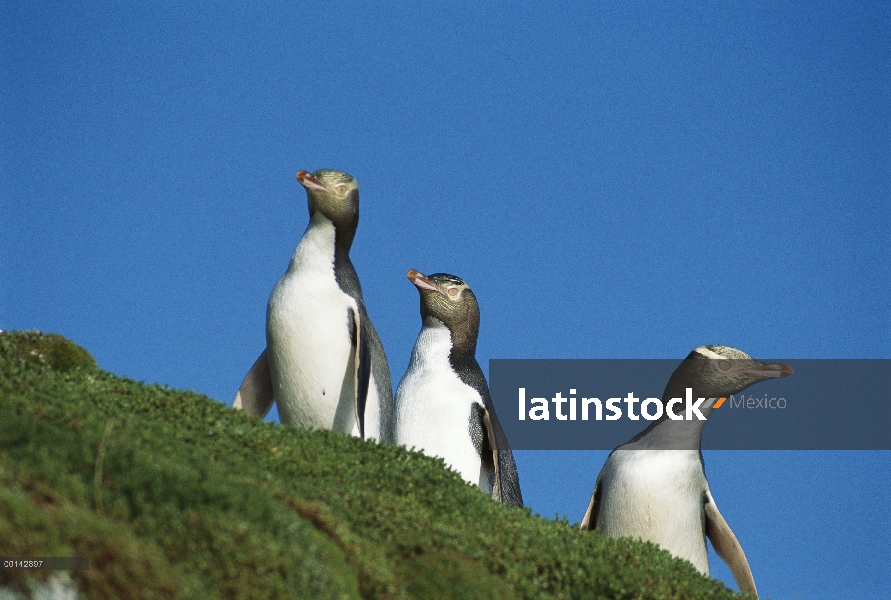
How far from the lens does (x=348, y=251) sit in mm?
11609

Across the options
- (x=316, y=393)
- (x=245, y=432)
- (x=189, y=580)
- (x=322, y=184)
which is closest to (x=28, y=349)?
(x=245, y=432)

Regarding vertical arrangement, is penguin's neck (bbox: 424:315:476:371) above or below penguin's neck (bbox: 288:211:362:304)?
below

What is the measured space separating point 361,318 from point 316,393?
3.00ft

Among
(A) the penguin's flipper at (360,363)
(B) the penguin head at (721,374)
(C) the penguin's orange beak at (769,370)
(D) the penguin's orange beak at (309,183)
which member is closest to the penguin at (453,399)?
(A) the penguin's flipper at (360,363)

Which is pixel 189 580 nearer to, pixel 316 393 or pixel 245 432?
pixel 245 432

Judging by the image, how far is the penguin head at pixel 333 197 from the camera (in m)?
11.4

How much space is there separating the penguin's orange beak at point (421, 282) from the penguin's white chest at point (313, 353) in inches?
33.2

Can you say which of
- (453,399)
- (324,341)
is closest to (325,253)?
(324,341)

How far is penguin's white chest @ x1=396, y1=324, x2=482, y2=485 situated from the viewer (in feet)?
35.2

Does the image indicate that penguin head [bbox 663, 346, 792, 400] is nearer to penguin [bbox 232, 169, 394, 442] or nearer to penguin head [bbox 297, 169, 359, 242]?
penguin [bbox 232, 169, 394, 442]

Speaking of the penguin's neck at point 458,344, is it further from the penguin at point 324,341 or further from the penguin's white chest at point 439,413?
the penguin at point 324,341

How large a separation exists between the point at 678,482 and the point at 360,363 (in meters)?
3.36

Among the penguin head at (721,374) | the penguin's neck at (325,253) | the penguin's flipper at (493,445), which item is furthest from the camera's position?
the penguin's neck at (325,253)

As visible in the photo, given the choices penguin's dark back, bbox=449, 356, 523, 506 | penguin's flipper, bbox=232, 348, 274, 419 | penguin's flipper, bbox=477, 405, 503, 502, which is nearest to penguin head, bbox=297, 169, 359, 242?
penguin's flipper, bbox=232, 348, 274, 419
